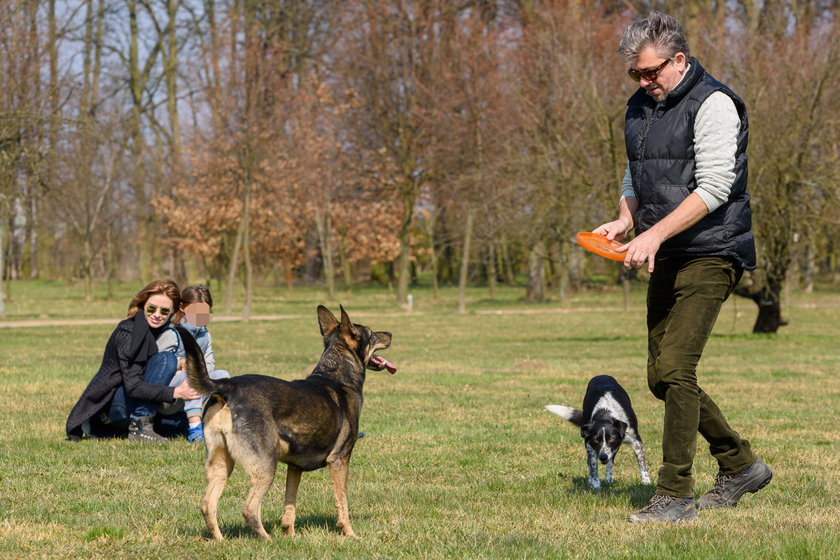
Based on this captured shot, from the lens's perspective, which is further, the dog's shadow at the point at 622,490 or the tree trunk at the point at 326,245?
the tree trunk at the point at 326,245

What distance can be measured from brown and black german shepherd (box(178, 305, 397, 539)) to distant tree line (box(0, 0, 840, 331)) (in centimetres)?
1698

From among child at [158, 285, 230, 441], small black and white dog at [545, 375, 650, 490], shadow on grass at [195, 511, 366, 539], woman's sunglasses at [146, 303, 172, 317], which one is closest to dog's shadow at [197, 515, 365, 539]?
shadow on grass at [195, 511, 366, 539]

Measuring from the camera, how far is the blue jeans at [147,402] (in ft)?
27.9

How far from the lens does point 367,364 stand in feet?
19.8

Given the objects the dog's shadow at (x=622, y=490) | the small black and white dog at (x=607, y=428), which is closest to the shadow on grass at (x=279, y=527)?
the dog's shadow at (x=622, y=490)

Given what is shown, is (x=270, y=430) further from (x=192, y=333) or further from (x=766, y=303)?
(x=766, y=303)

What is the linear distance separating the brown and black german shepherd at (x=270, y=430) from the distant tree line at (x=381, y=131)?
668 inches

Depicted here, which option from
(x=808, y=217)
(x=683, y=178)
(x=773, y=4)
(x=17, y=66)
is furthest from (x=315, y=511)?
(x=773, y=4)

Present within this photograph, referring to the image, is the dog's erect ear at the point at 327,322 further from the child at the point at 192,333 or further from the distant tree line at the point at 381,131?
the distant tree line at the point at 381,131

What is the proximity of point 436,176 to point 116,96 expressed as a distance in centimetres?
2012

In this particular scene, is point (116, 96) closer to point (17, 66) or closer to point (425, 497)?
point (17, 66)

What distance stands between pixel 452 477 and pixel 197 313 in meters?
2.77

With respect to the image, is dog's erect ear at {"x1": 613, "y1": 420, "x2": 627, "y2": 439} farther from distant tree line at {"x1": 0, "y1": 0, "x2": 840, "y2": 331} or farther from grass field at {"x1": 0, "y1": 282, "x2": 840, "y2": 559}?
distant tree line at {"x1": 0, "y1": 0, "x2": 840, "y2": 331}

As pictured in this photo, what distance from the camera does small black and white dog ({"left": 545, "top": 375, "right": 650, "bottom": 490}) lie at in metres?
7.39
